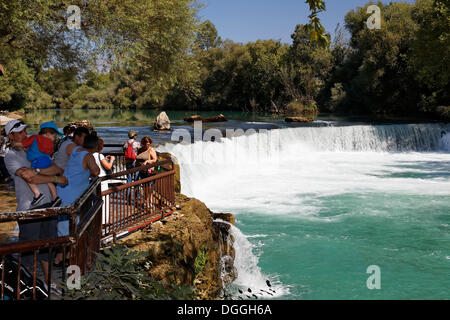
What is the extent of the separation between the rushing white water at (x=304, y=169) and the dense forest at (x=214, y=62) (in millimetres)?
4280

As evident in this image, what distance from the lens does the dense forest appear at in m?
14.2

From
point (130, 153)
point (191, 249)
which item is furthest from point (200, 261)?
point (130, 153)

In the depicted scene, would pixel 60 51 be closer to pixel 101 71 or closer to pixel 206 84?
pixel 101 71

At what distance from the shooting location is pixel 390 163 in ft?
81.3

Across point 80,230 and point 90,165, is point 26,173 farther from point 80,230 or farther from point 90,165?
point 80,230

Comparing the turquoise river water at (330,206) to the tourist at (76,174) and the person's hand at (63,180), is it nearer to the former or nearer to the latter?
the tourist at (76,174)

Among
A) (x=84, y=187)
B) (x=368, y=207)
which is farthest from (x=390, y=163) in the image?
(x=84, y=187)

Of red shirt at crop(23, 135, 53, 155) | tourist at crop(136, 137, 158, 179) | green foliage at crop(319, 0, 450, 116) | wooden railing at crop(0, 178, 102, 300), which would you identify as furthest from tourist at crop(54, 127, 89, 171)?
green foliage at crop(319, 0, 450, 116)

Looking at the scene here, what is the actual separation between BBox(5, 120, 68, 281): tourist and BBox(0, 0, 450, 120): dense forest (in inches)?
143

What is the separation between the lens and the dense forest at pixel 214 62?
1420 cm

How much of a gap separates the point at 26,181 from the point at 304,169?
1863cm

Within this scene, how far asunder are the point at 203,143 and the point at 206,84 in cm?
5473

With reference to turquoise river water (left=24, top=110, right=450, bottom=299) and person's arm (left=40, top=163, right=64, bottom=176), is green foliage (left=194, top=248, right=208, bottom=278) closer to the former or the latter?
turquoise river water (left=24, top=110, right=450, bottom=299)

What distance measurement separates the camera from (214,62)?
246ft
